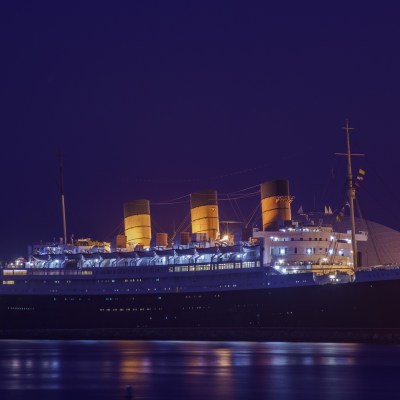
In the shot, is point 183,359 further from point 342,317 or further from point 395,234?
point 395,234

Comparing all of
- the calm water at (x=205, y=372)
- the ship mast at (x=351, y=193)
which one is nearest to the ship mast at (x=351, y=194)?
the ship mast at (x=351, y=193)

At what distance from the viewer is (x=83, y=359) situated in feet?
222

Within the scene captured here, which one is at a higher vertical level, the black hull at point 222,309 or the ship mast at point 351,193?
the ship mast at point 351,193

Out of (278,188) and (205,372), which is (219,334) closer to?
(278,188)

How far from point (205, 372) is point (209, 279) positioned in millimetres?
34759

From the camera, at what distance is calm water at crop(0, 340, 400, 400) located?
157 ft

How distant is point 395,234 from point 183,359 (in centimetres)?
3817

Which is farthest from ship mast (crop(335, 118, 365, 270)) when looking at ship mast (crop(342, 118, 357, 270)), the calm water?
the calm water

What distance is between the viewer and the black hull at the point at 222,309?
80.2 metres

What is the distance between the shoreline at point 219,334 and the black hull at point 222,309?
0.45 meters

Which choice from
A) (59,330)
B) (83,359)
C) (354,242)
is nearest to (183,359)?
(83,359)

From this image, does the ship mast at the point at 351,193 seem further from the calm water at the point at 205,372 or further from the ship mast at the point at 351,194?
the calm water at the point at 205,372

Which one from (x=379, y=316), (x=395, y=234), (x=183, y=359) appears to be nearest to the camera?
(x=183, y=359)

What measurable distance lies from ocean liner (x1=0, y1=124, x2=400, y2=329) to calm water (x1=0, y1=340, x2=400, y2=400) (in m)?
4.80
